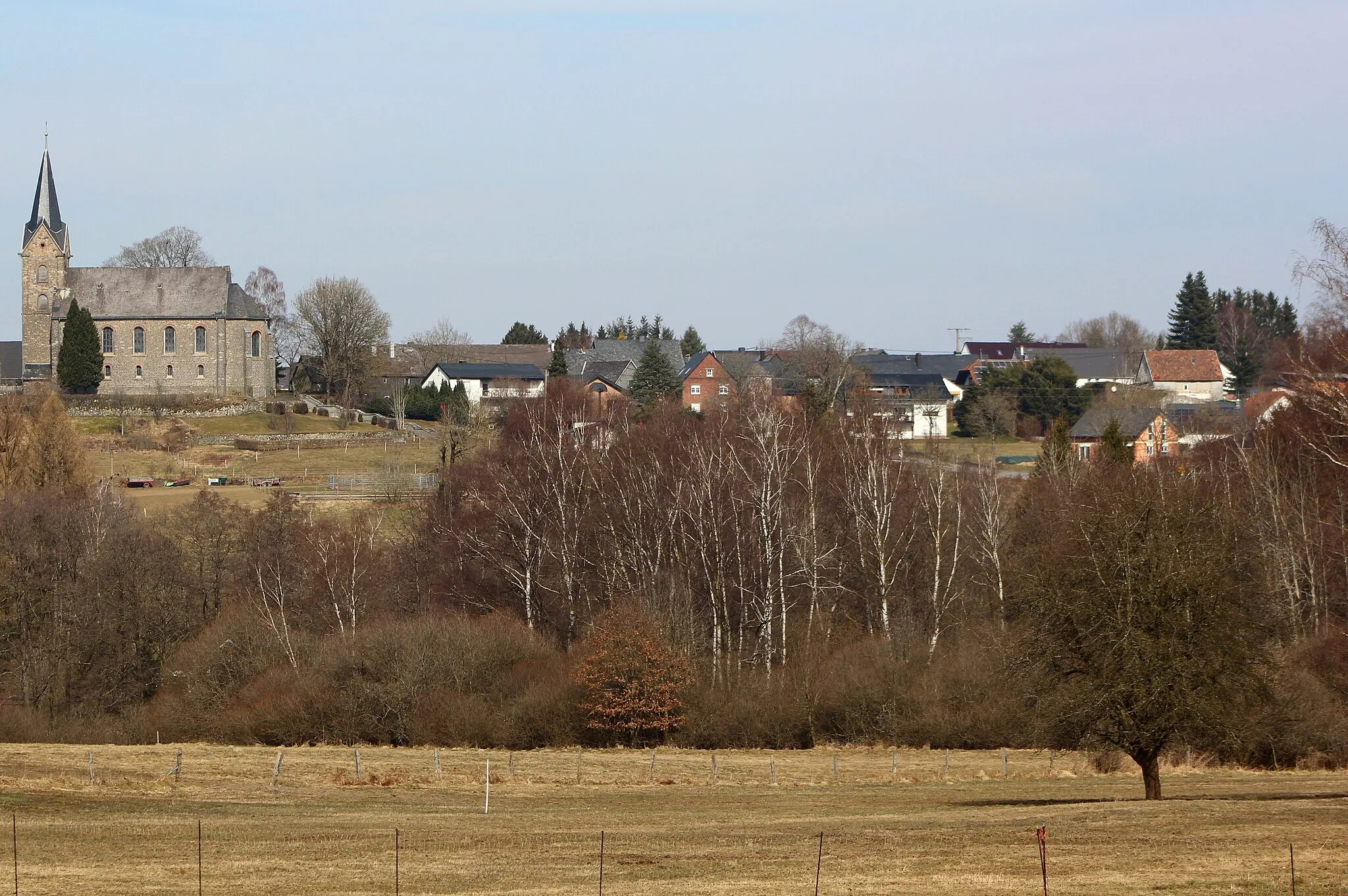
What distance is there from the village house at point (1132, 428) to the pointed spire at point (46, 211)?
71299 mm

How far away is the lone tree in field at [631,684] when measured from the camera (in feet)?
131

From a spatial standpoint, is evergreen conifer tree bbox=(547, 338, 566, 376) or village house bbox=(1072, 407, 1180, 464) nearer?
village house bbox=(1072, 407, 1180, 464)

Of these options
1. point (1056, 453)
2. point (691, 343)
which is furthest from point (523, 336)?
point (1056, 453)

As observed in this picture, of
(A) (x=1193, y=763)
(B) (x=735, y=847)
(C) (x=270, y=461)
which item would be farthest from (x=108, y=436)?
(B) (x=735, y=847)

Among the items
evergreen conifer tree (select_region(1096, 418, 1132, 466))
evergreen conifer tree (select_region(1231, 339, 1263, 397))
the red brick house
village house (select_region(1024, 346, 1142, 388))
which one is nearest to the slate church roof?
the red brick house

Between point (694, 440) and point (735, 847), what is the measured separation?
32461 millimetres

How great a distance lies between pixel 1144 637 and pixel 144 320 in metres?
92.2

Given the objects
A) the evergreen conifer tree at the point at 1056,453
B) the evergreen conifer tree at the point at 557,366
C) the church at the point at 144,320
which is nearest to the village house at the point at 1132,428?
the evergreen conifer tree at the point at 1056,453

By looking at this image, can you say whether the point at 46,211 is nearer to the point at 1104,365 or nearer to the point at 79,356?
the point at 79,356

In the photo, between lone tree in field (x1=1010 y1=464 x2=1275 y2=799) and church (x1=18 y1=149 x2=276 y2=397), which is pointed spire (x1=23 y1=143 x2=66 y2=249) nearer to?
church (x1=18 y1=149 x2=276 y2=397)

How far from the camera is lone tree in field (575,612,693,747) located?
4000cm

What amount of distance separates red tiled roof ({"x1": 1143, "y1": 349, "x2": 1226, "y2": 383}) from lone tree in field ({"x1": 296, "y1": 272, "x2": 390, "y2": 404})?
63.8 metres

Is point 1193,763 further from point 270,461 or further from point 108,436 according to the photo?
point 108,436

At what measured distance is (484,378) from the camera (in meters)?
119
